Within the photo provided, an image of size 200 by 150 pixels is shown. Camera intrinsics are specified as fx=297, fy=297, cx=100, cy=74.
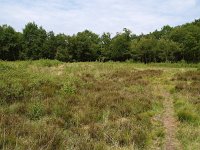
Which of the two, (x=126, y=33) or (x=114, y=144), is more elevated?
(x=126, y=33)

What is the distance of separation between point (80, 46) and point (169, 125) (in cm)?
5759

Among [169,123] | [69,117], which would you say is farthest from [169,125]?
[69,117]

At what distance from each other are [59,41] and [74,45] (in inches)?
141

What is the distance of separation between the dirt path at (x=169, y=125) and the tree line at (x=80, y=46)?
43.5 m

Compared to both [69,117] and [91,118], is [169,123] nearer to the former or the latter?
[91,118]

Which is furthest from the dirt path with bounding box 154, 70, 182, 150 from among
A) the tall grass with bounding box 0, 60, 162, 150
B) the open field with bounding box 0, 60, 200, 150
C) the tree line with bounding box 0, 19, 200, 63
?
the tree line with bounding box 0, 19, 200, 63

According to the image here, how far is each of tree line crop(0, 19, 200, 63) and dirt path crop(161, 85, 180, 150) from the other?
143 feet

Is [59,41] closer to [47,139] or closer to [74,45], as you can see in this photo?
[74,45]

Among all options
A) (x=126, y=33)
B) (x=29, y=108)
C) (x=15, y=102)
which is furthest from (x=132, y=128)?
(x=126, y=33)

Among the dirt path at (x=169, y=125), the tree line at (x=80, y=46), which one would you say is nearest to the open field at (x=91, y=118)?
the dirt path at (x=169, y=125)

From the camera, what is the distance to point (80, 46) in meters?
65.8

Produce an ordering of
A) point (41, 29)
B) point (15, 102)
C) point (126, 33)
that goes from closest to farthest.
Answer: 1. point (15, 102)
2. point (126, 33)
3. point (41, 29)

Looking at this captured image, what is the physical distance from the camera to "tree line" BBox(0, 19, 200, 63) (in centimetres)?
5769

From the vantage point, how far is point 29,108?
32.3 feet
